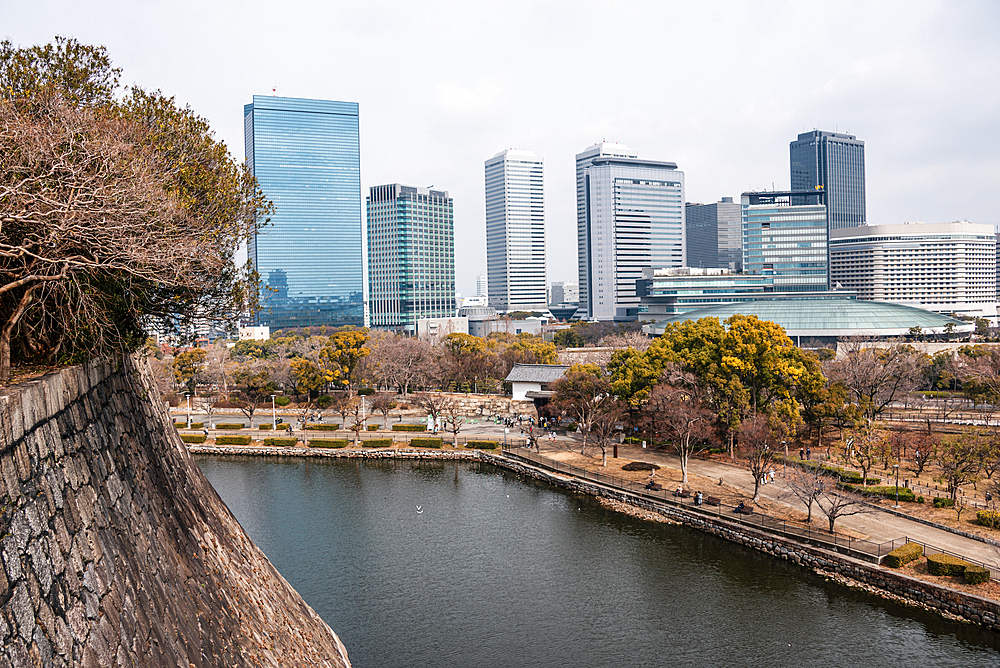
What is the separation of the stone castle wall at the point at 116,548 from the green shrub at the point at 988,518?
24570 millimetres

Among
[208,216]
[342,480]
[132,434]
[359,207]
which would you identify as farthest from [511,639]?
[359,207]

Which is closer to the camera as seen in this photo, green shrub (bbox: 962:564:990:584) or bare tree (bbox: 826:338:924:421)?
green shrub (bbox: 962:564:990:584)

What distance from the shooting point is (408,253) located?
16438 cm

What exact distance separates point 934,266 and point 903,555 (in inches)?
5870

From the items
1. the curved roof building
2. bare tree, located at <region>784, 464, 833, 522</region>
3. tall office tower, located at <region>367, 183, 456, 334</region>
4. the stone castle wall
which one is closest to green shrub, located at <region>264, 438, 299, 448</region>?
bare tree, located at <region>784, 464, 833, 522</region>

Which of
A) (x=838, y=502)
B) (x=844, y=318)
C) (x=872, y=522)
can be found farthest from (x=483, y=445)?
(x=844, y=318)

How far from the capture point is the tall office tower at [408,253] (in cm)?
16225

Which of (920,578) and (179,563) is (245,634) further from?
(920,578)

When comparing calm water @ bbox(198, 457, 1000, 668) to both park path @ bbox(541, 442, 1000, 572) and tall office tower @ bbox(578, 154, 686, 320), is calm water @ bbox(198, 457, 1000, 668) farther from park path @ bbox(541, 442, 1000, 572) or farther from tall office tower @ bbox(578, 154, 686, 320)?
tall office tower @ bbox(578, 154, 686, 320)

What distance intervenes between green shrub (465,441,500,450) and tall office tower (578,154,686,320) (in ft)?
420

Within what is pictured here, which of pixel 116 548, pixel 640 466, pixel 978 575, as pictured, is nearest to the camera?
pixel 116 548

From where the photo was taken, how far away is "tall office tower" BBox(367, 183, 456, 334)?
162 m

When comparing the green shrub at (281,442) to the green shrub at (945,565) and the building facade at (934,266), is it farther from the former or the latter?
the building facade at (934,266)

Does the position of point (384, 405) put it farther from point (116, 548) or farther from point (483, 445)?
point (116, 548)
